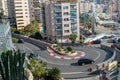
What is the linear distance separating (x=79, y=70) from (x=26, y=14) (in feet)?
173

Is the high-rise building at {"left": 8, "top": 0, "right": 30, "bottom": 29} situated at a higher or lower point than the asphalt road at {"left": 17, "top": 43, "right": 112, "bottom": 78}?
higher

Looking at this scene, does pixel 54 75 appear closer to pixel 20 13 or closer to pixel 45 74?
pixel 45 74

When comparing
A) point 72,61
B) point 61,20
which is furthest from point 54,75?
point 61,20

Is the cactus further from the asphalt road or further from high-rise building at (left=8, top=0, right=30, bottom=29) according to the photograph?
high-rise building at (left=8, top=0, right=30, bottom=29)

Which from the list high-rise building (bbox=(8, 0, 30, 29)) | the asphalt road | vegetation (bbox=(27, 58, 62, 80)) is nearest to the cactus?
vegetation (bbox=(27, 58, 62, 80))

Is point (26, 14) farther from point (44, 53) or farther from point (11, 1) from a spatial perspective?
point (44, 53)

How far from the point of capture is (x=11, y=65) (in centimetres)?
1688

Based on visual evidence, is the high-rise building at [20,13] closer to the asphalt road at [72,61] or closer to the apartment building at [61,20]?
the apartment building at [61,20]

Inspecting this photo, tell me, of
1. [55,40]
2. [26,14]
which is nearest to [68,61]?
[55,40]

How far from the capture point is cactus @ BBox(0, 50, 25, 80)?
16.8m

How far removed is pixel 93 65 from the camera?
1283 inches

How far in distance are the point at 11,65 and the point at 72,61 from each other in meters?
19.5

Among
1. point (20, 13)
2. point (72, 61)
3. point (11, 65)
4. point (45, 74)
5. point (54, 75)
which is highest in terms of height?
point (20, 13)

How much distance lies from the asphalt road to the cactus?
1138 cm
